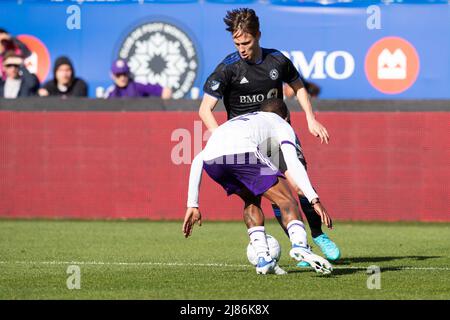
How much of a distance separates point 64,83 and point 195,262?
292 inches

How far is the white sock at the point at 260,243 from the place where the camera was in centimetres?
1022

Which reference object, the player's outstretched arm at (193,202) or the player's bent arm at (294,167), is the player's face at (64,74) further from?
the player's bent arm at (294,167)

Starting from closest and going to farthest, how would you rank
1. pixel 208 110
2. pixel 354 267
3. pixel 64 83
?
pixel 208 110, pixel 354 267, pixel 64 83

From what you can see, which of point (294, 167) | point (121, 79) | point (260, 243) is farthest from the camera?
point (121, 79)

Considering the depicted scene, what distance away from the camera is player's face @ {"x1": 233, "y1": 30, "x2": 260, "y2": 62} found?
1077 centimetres

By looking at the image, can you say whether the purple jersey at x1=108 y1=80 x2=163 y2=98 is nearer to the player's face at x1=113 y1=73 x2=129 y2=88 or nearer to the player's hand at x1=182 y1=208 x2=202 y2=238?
the player's face at x1=113 y1=73 x2=129 y2=88

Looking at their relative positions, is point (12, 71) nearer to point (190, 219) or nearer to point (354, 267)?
point (354, 267)

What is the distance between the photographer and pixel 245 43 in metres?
10.8

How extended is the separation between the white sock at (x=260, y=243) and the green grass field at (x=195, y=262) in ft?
0.61

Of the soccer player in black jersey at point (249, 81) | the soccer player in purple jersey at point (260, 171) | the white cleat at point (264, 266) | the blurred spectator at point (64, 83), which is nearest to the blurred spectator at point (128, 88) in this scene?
the blurred spectator at point (64, 83)

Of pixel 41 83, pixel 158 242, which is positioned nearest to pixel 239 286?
pixel 158 242

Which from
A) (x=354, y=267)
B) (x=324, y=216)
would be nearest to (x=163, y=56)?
(x=354, y=267)

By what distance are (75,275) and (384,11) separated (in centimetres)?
888
